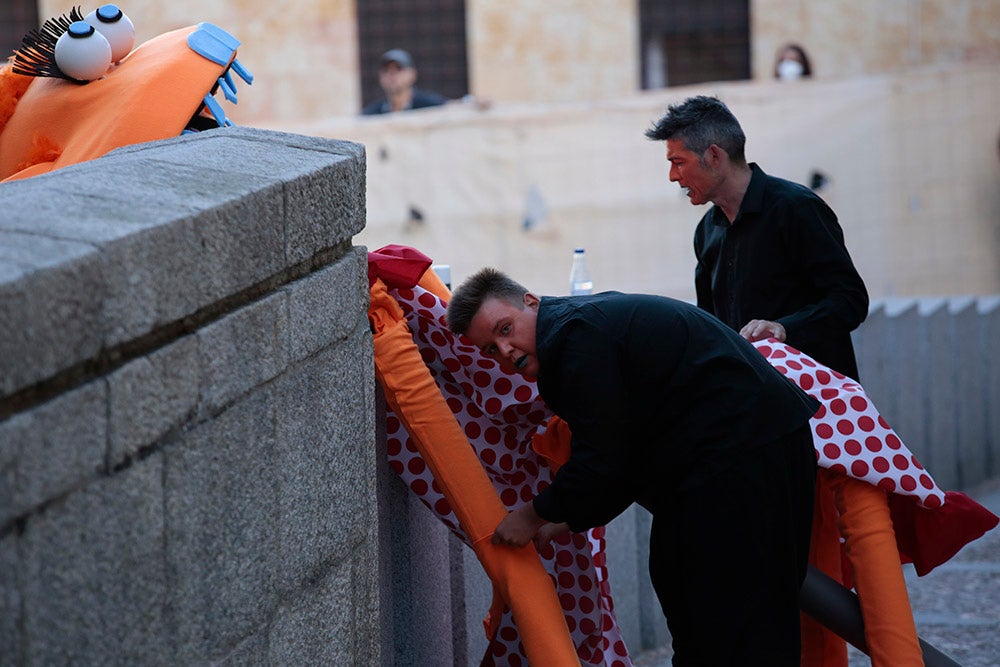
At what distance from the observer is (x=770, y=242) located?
14.5ft

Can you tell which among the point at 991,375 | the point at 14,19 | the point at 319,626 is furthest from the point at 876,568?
the point at 14,19

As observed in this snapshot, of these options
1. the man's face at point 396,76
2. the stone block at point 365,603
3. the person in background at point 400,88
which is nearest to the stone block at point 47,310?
the stone block at point 365,603

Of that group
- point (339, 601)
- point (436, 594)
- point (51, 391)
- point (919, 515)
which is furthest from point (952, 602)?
point (51, 391)

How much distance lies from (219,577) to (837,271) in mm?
2346

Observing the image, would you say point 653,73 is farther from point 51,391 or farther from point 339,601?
point 51,391

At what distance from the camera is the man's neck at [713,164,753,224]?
14.7ft

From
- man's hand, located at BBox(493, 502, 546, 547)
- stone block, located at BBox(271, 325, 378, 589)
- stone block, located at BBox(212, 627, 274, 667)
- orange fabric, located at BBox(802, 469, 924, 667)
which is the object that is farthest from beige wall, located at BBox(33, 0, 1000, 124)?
stone block, located at BBox(212, 627, 274, 667)

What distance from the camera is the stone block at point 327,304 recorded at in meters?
2.92

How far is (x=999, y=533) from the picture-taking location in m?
7.54

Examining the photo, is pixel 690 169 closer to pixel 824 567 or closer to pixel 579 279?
pixel 579 279

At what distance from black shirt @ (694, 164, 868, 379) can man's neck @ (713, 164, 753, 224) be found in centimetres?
2

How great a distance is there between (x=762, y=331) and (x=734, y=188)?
495 mm

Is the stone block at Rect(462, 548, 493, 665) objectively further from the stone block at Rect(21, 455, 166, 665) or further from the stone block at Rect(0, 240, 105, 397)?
the stone block at Rect(0, 240, 105, 397)

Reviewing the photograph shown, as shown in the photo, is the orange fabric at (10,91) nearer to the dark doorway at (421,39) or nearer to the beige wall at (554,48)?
the beige wall at (554,48)
